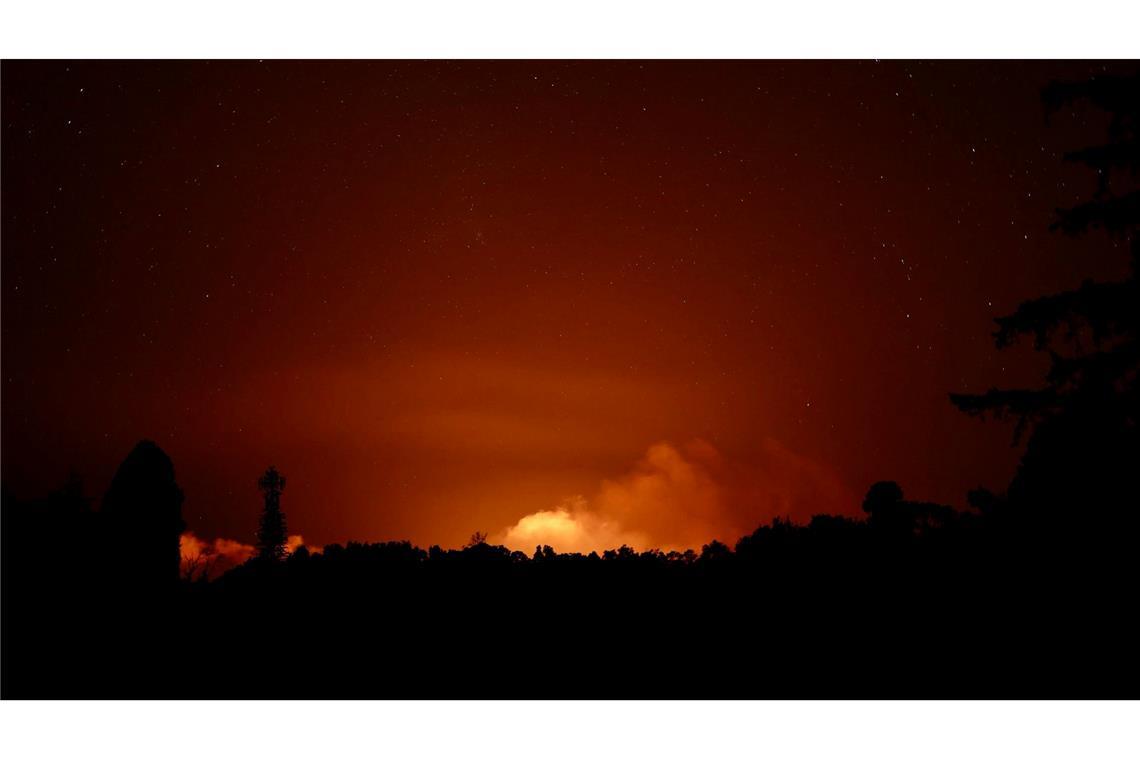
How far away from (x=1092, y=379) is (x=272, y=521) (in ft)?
106

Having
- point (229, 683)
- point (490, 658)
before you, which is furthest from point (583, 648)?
point (229, 683)

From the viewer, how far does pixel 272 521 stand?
118 feet

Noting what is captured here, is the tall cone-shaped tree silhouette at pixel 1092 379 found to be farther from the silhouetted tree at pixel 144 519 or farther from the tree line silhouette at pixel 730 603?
the silhouetted tree at pixel 144 519

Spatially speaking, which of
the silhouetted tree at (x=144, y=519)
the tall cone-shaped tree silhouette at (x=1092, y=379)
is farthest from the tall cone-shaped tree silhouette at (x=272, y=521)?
the tall cone-shaped tree silhouette at (x=1092, y=379)

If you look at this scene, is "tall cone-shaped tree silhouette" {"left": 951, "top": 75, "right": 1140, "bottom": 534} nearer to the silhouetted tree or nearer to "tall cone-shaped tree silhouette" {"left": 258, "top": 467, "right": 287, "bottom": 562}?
the silhouetted tree

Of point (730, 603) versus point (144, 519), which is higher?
point (144, 519)

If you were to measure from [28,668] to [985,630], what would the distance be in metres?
11.6

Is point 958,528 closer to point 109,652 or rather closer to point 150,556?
point 109,652

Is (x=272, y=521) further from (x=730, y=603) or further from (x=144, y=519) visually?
(x=730, y=603)

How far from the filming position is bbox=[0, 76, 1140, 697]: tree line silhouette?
9.65 m

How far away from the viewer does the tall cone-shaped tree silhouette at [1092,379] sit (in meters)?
9.66

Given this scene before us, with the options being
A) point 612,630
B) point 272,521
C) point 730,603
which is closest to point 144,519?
point 612,630

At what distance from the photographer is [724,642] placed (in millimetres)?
10922

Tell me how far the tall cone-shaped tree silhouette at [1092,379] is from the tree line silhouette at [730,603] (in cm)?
2
